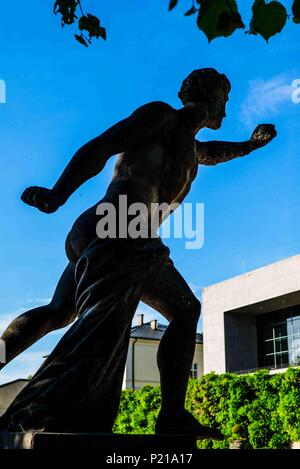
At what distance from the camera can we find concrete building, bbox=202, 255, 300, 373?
3903cm

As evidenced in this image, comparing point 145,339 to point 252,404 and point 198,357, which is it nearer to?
point 198,357

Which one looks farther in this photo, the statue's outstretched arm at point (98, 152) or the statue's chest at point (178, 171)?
the statue's chest at point (178, 171)

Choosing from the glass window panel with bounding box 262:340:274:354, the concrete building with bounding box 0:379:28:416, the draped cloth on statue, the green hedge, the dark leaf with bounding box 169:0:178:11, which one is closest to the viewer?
the dark leaf with bounding box 169:0:178:11

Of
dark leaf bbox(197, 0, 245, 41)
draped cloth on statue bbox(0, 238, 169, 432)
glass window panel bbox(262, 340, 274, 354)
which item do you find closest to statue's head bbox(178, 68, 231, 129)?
draped cloth on statue bbox(0, 238, 169, 432)

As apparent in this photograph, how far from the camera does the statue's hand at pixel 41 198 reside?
3.85 meters

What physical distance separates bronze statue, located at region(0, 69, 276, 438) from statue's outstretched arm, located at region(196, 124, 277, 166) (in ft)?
1.24

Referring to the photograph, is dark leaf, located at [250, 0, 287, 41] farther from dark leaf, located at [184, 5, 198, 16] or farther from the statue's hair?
the statue's hair

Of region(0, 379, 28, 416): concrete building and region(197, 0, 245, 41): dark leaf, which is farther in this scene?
region(0, 379, 28, 416): concrete building

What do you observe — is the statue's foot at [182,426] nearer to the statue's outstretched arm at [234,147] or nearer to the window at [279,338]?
the statue's outstretched arm at [234,147]

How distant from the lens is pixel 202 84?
15.2 ft

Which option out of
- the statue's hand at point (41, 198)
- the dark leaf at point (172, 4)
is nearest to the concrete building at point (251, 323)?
the statue's hand at point (41, 198)

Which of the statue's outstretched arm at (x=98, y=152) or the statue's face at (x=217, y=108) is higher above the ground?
the statue's face at (x=217, y=108)

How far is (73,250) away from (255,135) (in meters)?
1.79

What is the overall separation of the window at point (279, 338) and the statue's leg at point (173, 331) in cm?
3574
